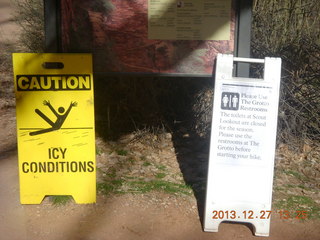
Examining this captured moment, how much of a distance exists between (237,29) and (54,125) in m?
1.92

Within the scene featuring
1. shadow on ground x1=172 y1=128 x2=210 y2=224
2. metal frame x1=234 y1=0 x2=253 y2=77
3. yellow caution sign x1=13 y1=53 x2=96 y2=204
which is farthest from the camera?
shadow on ground x1=172 y1=128 x2=210 y2=224

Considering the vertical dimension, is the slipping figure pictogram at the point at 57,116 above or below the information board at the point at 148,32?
below

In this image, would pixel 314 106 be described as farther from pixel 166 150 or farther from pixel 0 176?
pixel 0 176

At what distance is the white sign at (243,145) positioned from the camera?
3.73 m

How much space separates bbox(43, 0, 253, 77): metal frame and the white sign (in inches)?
13.7

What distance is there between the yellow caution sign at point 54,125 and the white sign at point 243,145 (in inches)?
45.6

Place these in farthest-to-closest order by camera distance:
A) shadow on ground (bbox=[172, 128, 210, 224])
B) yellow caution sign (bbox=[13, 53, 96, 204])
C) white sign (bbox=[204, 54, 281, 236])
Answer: shadow on ground (bbox=[172, 128, 210, 224]) < yellow caution sign (bbox=[13, 53, 96, 204]) < white sign (bbox=[204, 54, 281, 236])

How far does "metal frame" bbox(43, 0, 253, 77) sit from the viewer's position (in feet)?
13.0

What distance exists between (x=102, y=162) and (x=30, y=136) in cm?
162

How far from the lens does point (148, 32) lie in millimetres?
4090
